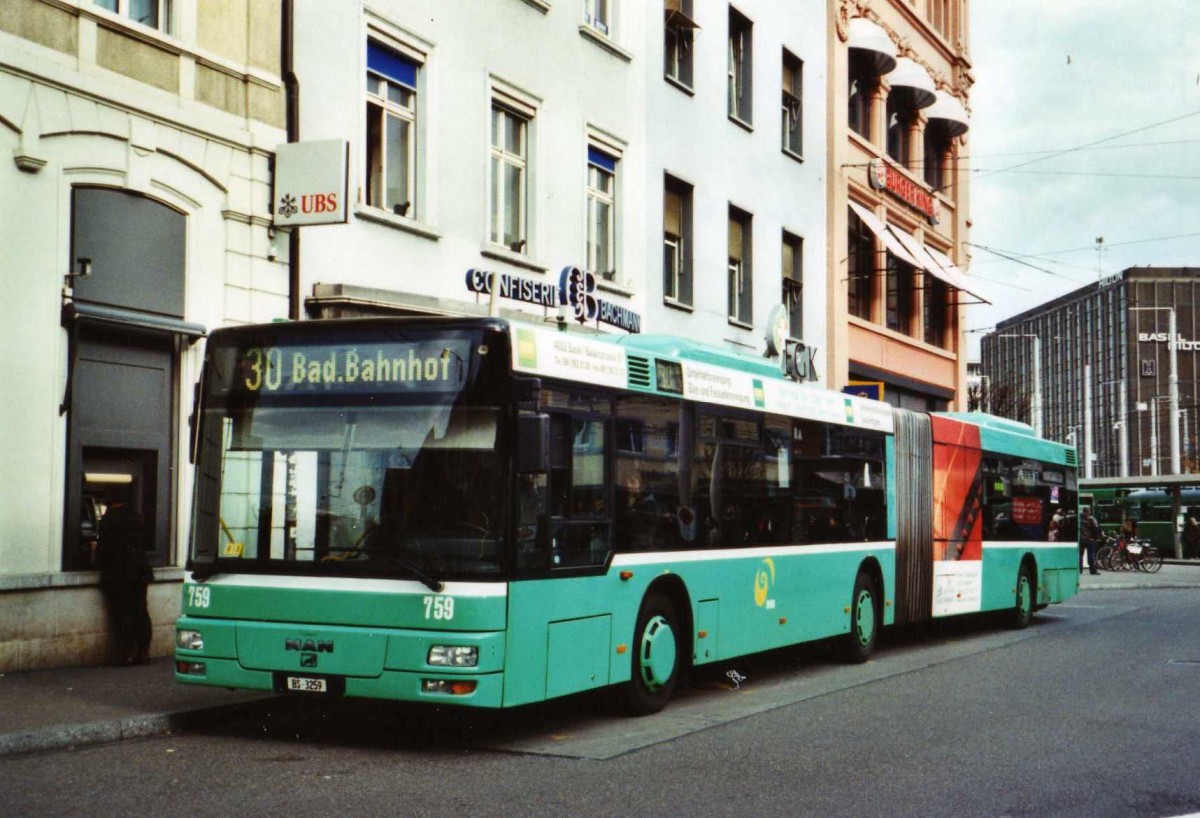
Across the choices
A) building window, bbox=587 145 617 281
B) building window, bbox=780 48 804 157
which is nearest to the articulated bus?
building window, bbox=587 145 617 281

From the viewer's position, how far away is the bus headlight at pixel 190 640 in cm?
966

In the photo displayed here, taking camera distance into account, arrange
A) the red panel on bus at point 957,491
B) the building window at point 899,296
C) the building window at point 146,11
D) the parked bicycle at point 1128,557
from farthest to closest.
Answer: the parked bicycle at point 1128,557
the building window at point 899,296
the red panel on bus at point 957,491
the building window at point 146,11

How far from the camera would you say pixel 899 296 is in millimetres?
36250

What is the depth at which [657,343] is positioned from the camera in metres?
11.8

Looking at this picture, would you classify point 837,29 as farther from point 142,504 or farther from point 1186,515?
point 1186,515

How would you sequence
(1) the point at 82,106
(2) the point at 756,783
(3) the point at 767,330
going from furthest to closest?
(3) the point at 767,330, (1) the point at 82,106, (2) the point at 756,783

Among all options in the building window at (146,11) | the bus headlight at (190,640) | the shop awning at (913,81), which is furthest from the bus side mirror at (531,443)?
the shop awning at (913,81)

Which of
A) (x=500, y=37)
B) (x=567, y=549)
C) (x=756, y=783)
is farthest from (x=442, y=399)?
(x=500, y=37)

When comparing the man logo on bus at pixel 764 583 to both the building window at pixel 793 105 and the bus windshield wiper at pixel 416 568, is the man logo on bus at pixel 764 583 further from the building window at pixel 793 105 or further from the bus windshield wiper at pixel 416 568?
the building window at pixel 793 105

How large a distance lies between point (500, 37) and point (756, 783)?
1327cm

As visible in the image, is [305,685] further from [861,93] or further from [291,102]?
[861,93]

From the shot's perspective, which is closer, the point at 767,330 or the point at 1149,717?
the point at 1149,717

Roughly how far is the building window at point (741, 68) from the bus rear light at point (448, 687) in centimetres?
1955

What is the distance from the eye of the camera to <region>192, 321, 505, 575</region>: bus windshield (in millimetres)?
9109
